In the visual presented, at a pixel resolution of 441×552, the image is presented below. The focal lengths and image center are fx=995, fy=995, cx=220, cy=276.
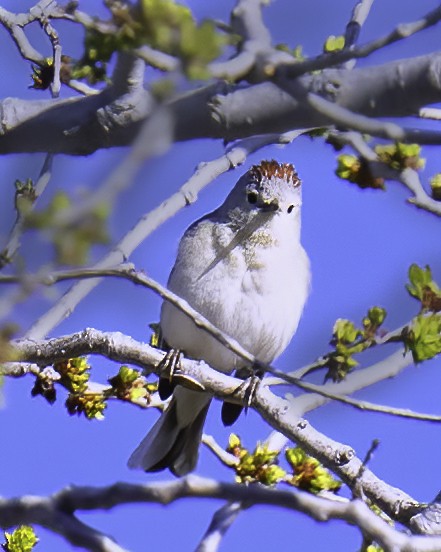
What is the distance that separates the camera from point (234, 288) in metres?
5.82

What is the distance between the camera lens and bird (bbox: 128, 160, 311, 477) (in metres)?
5.84

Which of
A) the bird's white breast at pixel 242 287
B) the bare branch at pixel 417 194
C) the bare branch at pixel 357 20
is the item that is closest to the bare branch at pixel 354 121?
the bare branch at pixel 417 194

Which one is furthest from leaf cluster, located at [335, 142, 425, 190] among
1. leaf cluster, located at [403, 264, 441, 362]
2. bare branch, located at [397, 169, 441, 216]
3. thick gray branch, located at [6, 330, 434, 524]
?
thick gray branch, located at [6, 330, 434, 524]

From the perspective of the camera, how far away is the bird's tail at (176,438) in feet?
20.4

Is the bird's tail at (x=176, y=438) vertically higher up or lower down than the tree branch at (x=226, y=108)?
higher up

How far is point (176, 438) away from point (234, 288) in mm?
1138

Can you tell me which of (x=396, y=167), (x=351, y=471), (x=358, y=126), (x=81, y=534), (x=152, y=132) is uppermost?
(x=396, y=167)

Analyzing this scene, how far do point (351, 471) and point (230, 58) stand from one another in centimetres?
256

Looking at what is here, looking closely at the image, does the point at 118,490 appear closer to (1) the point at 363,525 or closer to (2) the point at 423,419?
(1) the point at 363,525

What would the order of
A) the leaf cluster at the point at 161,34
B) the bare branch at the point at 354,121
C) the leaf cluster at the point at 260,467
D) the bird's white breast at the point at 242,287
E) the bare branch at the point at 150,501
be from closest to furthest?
the leaf cluster at the point at 161,34 < the bare branch at the point at 354,121 < the bare branch at the point at 150,501 < the leaf cluster at the point at 260,467 < the bird's white breast at the point at 242,287

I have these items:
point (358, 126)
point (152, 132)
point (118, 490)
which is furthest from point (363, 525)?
point (152, 132)

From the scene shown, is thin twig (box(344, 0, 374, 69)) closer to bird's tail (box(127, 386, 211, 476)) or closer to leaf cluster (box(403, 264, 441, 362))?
leaf cluster (box(403, 264, 441, 362))

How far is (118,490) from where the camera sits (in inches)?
101

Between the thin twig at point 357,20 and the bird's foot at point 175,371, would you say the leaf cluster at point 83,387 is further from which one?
the thin twig at point 357,20
